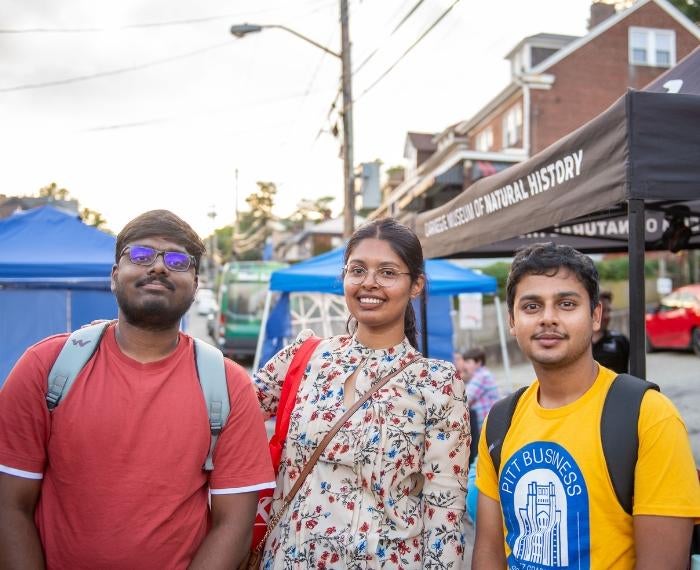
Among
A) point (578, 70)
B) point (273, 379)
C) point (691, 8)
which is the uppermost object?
point (691, 8)

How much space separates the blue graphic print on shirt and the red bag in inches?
30.2

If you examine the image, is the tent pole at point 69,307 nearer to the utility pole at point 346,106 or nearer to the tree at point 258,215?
the utility pole at point 346,106

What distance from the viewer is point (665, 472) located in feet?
5.59

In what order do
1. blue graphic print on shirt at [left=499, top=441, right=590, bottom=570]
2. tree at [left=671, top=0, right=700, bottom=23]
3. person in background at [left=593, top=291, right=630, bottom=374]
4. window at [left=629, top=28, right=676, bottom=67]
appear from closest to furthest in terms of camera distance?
blue graphic print on shirt at [left=499, top=441, right=590, bottom=570], person in background at [left=593, top=291, right=630, bottom=374], tree at [left=671, top=0, right=700, bottom=23], window at [left=629, top=28, right=676, bottom=67]

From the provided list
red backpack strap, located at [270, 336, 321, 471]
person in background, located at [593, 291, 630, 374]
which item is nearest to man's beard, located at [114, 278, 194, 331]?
red backpack strap, located at [270, 336, 321, 471]

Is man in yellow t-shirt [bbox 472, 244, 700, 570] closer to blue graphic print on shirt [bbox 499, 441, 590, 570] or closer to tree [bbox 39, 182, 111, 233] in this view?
blue graphic print on shirt [bbox 499, 441, 590, 570]

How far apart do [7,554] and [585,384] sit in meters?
1.78

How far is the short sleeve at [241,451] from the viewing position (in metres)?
1.98

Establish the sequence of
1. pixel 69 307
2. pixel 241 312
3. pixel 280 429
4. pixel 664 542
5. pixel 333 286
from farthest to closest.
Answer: pixel 241 312 < pixel 69 307 < pixel 333 286 < pixel 280 429 < pixel 664 542

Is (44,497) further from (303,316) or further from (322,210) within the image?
(322,210)

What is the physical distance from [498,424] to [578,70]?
2628 centimetres

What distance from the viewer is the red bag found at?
7.38ft

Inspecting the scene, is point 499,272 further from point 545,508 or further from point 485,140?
point 545,508

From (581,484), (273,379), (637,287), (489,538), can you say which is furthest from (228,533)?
(637,287)
